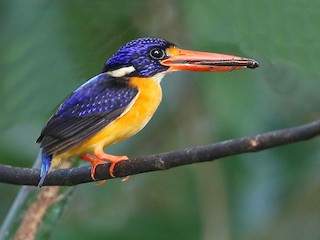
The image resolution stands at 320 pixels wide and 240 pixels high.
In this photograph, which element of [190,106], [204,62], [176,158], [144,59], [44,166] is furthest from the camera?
[190,106]

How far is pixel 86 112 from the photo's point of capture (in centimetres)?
258

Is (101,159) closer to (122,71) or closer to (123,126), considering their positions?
(123,126)

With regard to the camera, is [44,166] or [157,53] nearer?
[44,166]

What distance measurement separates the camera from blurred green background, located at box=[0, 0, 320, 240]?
7.71 feet

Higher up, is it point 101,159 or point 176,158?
point 176,158

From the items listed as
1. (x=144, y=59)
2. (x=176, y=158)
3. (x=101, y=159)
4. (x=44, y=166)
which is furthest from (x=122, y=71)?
(x=176, y=158)

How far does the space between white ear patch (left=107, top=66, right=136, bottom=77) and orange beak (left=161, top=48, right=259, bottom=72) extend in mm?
98

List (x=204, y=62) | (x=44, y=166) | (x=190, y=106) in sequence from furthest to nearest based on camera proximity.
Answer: (x=190, y=106) < (x=204, y=62) < (x=44, y=166)

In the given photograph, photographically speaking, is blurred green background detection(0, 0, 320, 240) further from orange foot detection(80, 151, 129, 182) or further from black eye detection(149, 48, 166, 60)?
orange foot detection(80, 151, 129, 182)

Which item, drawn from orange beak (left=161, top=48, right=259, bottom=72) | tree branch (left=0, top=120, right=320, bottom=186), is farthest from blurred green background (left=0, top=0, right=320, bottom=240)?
tree branch (left=0, top=120, right=320, bottom=186)

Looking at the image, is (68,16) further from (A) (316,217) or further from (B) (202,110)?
(A) (316,217)

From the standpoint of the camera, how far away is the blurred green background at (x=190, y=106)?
7.71ft

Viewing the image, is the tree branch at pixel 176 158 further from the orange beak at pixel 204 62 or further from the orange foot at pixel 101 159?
the orange beak at pixel 204 62

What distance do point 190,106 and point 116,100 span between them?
3.36 feet
